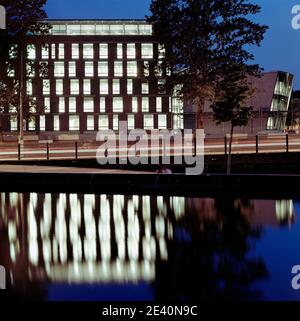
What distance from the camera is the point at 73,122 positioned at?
97812mm

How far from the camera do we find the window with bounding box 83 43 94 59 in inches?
3900

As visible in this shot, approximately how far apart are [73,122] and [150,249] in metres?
88.5

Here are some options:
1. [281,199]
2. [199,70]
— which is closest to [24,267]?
[281,199]

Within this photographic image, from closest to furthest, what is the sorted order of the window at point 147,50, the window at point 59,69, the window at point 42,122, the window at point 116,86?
the window at point 42,122, the window at point 59,69, the window at point 116,86, the window at point 147,50

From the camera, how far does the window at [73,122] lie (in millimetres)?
97750

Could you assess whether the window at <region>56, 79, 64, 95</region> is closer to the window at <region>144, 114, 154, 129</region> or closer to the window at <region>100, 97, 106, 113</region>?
the window at <region>100, 97, 106, 113</region>

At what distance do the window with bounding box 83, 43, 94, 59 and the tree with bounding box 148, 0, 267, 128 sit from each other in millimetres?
53219

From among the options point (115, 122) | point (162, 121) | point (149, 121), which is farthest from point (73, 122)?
point (162, 121)

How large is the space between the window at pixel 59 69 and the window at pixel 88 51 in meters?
3.91

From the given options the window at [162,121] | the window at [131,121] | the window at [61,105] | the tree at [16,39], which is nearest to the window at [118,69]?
the window at [131,121]

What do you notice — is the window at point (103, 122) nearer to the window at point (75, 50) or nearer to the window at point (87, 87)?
the window at point (87, 87)

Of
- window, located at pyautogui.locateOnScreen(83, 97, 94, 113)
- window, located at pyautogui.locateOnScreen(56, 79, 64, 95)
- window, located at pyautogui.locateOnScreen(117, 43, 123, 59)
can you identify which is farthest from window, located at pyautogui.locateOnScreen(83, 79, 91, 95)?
window, located at pyautogui.locateOnScreen(117, 43, 123, 59)

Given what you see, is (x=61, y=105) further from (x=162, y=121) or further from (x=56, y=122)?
(x=162, y=121)
